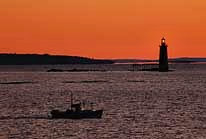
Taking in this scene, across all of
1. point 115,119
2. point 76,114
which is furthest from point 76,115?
point 115,119

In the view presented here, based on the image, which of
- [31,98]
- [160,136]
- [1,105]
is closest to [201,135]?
[160,136]

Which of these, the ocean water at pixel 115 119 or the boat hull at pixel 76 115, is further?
the boat hull at pixel 76 115

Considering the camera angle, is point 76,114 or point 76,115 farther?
point 76,114

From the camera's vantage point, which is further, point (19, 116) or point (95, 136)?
point (19, 116)

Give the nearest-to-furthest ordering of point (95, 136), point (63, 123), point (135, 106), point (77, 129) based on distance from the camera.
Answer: point (95, 136) < point (77, 129) < point (63, 123) < point (135, 106)

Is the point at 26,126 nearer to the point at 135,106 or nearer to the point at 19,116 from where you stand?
the point at 19,116

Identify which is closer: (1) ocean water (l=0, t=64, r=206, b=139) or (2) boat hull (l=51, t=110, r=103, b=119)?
(1) ocean water (l=0, t=64, r=206, b=139)

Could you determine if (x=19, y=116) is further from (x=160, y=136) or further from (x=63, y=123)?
(x=160, y=136)

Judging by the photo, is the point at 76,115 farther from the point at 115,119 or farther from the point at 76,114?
the point at 115,119

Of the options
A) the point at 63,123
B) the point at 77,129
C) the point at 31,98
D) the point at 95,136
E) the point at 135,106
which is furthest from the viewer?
the point at 31,98

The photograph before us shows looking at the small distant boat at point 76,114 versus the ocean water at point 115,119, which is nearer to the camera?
the ocean water at point 115,119

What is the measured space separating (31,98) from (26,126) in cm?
5007

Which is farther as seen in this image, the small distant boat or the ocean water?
the small distant boat

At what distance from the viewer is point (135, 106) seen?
11738 centimetres
